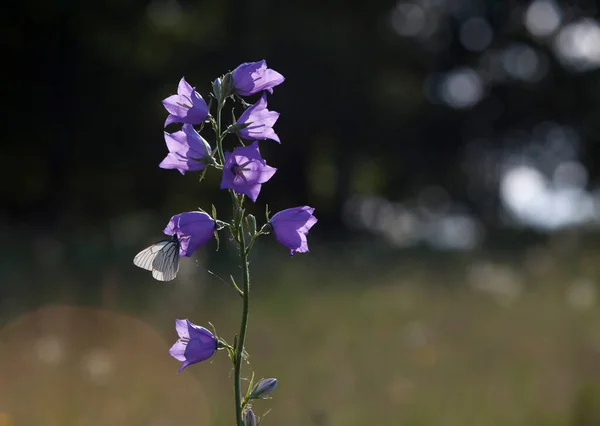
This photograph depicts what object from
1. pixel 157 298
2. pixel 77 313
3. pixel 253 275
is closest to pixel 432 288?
pixel 253 275

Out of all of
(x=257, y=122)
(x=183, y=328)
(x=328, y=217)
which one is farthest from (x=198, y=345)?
(x=328, y=217)

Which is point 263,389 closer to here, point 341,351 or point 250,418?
point 250,418

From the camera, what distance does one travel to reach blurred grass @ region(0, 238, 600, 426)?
395 cm

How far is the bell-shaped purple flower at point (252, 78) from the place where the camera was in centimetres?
211

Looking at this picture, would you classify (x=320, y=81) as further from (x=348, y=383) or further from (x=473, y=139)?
(x=348, y=383)

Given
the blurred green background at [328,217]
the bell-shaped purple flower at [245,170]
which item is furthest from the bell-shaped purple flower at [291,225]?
the blurred green background at [328,217]

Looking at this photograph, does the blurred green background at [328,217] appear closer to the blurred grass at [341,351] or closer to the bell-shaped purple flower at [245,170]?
the blurred grass at [341,351]

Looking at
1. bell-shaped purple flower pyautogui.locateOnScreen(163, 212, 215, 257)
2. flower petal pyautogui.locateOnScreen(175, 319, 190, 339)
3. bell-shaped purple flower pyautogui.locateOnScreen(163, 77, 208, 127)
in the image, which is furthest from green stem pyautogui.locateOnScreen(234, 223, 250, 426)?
bell-shaped purple flower pyautogui.locateOnScreen(163, 77, 208, 127)

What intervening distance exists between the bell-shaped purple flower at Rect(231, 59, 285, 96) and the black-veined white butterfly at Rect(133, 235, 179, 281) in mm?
462

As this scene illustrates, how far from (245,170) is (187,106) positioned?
31cm

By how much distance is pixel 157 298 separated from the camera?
6320 mm

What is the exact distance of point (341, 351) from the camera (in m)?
4.99

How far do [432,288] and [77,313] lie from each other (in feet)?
10.8

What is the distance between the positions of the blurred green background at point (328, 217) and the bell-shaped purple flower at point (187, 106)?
2.12 metres
